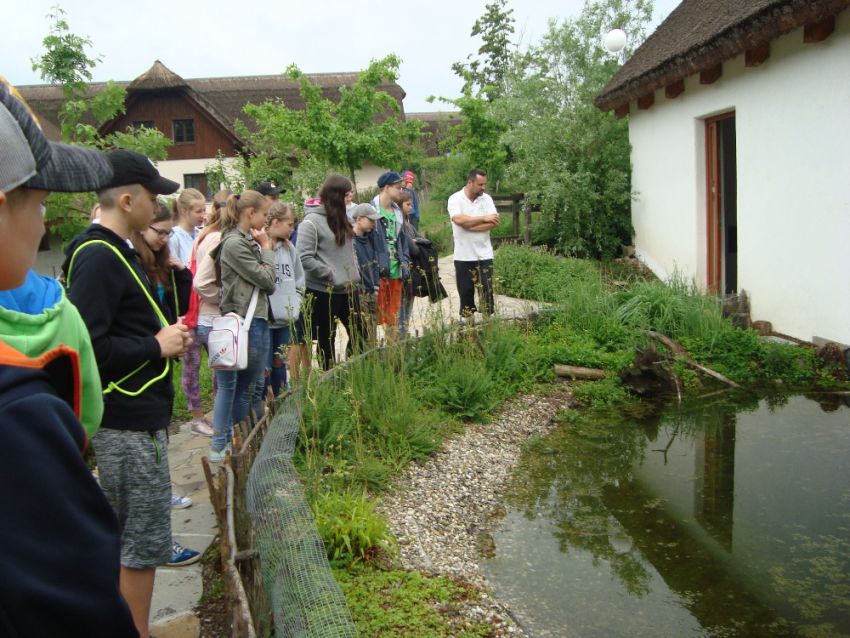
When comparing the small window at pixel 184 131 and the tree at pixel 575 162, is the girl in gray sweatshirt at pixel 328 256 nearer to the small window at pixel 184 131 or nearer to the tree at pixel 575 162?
the tree at pixel 575 162

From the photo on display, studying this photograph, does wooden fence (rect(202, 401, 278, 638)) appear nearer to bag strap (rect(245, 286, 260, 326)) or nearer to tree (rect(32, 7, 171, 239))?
bag strap (rect(245, 286, 260, 326))

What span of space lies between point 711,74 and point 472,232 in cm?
358

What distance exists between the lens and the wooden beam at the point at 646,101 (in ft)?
38.0

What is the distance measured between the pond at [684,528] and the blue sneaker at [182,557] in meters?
1.55

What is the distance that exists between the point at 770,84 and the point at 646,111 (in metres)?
4.20

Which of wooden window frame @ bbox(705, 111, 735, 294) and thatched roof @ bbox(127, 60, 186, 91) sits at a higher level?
thatched roof @ bbox(127, 60, 186, 91)

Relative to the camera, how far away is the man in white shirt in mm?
8484

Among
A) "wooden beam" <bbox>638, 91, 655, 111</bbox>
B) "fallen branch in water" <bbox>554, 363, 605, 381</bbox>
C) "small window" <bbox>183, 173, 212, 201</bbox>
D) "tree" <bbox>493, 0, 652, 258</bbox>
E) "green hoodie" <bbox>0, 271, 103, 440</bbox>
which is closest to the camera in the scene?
"green hoodie" <bbox>0, 271, 103, 440</bbox>

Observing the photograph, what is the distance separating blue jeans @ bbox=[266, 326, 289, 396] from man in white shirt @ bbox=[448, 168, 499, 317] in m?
2.74

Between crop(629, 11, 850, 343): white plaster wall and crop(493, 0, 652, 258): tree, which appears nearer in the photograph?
crop(629, 11, 850, 343): white plaster wall

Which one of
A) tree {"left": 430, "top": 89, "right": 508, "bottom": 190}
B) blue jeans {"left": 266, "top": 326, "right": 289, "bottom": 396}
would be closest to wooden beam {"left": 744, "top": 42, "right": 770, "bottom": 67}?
blue jeans {"left": 266, "top": 326, "right": 289, "bottom": 396}

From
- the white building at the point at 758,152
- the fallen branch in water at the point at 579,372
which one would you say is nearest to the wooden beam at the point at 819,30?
the white building at the point at 758,152

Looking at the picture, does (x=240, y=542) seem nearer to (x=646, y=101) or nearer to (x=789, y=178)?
(x=789, y=178)

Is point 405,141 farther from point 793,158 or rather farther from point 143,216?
point 143,216
